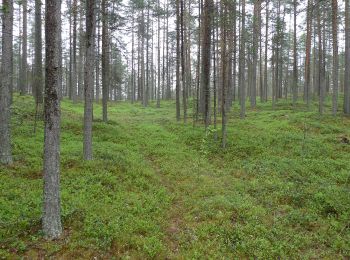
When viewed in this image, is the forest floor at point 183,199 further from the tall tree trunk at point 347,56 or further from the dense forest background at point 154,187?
the tall tree trunk at point 347,56

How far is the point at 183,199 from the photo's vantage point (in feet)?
30.2

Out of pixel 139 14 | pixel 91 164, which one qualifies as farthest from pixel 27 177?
pixel 139 14

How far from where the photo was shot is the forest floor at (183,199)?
6281 mm

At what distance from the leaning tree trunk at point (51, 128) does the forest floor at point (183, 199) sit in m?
0.45

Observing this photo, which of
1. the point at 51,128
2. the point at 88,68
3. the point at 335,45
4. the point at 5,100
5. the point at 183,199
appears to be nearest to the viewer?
the point at 51,128

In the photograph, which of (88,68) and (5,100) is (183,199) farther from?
(5,100)

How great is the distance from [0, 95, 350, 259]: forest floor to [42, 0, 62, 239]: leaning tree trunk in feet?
1.47

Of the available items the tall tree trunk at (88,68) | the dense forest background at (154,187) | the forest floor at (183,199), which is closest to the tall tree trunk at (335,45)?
the dense forest background at (154,187)

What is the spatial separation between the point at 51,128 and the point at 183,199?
503 cm

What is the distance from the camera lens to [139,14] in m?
38.9

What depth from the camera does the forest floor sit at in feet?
20.6

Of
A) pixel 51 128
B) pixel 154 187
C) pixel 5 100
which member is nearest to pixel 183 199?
pixel 154 187

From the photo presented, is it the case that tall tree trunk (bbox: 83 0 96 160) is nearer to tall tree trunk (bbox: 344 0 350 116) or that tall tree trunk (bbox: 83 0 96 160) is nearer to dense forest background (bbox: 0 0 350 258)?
dense forest background (bbox: 0 0 350 258)

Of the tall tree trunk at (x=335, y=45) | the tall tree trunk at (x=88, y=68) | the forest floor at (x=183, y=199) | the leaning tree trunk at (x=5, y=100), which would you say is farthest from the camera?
the tall tree trunk at (x=335, y=45)
